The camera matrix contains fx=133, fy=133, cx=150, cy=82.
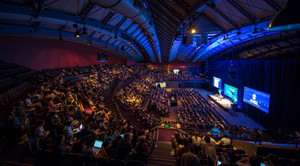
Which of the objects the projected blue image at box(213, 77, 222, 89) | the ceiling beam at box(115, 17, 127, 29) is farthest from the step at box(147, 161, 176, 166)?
the projected blue image at box(213, 77, 222, 89)

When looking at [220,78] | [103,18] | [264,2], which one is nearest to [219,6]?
[264,2]

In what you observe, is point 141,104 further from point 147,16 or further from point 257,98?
point 257,98

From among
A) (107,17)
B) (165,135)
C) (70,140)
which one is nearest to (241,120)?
(165,135)

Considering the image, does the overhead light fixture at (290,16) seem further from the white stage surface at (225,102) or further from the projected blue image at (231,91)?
the projected blue image at (231,91)

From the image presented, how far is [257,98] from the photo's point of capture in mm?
13180

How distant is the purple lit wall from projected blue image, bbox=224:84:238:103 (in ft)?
64.9

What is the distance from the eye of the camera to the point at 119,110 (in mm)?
10344

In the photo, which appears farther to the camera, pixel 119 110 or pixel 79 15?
pixel 119 110

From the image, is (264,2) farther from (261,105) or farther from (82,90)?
(82,90)

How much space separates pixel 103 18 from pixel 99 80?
612 centimetres

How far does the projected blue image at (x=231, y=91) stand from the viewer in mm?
17153

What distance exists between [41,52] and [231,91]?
2233 cm

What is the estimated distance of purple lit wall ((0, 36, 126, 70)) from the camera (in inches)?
401

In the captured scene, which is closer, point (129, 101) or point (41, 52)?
point (41, 52)
